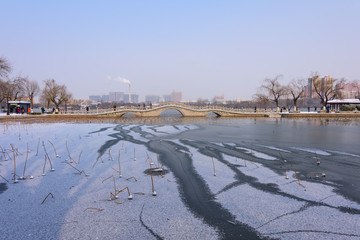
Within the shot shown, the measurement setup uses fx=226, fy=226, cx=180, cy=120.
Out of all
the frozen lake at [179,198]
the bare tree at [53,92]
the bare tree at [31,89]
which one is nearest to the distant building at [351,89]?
the frozen lake at [179,198]

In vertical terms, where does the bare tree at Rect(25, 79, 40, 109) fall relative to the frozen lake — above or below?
above

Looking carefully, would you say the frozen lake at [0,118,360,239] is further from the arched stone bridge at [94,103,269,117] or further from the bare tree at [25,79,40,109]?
the bare tree at [25,79,40,109]

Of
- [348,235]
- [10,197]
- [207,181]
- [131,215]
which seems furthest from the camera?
[207,181]

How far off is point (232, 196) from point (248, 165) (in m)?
2.80

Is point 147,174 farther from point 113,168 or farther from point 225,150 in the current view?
point 225,150

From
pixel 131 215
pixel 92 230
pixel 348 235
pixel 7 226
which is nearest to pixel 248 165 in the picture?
pixel 348 235

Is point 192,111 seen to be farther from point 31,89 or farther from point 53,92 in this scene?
point 31,89

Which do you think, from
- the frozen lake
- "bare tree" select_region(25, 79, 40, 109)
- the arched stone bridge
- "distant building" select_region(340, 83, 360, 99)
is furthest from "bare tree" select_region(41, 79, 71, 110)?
"distant building" select_region(340, 83, 360, 99)

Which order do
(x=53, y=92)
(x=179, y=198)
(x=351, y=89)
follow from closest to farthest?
(x=179, y=198)
(x=53, y=92)
(x=351, y=89)

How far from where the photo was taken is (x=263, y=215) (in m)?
3.98

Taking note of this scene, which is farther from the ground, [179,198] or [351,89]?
[351,89]

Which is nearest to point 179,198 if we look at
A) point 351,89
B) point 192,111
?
point 192,111

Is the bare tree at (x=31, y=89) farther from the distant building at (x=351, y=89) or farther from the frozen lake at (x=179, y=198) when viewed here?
the distant building at (x=351, y=89)

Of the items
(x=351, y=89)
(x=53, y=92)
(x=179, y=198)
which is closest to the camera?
(x=179, y=198)
